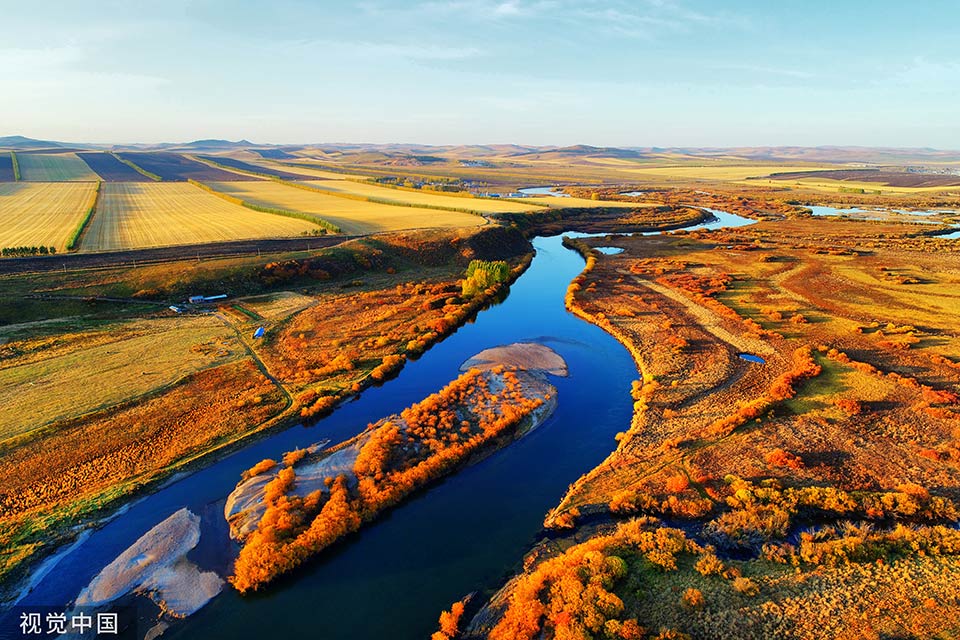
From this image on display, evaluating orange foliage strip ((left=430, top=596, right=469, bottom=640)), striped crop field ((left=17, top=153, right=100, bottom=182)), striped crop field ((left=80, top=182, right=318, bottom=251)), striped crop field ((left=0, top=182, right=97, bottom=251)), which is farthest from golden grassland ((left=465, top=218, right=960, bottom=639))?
striped crop field ((left=17, top=153, right=100, bottom=182))

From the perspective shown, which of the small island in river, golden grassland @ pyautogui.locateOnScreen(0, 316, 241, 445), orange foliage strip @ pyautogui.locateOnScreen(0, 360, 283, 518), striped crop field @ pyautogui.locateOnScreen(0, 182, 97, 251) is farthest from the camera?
striped crop field @ pyautogui.locateOnScreen(0, 182, 97, 251)

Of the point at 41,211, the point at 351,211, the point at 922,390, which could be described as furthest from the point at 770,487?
the point at 41,211

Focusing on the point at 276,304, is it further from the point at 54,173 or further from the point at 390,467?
the point at 54,173

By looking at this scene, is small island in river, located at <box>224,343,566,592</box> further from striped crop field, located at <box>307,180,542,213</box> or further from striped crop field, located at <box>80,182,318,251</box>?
striped crop field, located at <box>307,180,542,213</box>

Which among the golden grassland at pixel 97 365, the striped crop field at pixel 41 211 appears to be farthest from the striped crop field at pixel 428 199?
the golden grassland at pixel 97 365

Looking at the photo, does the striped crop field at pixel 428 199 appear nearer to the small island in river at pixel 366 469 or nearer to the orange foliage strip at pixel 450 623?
the small island in river at pixel 366 469
